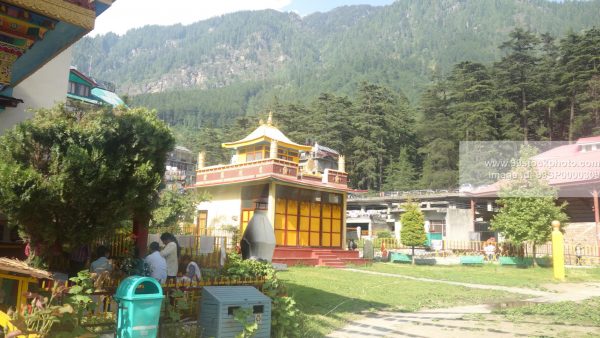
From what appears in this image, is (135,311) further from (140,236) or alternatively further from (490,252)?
(490,252)

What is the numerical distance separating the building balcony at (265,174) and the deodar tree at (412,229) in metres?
5.51

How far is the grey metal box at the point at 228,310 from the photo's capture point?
6.75 meters

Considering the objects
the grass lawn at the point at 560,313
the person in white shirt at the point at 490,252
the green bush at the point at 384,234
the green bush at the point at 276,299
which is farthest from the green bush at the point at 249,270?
the green bush at the point at 384,234

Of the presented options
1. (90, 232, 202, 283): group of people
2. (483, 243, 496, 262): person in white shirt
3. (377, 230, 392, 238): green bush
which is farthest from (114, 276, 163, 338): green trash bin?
(377, 230, 392, 238): green bush

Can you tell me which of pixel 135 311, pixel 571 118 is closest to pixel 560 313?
pixel 135 311

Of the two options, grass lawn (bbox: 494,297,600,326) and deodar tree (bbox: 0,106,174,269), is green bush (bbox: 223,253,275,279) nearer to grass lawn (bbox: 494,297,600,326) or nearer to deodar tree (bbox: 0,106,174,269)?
deodar tree (bbox: 0,106,174,269)

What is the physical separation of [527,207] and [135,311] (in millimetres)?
24552

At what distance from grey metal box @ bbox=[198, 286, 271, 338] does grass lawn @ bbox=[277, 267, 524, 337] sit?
55.1 inches

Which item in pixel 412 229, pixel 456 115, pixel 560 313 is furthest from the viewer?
pixel 456 115

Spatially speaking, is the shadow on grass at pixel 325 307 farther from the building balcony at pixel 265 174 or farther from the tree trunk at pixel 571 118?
the tree trunk at pixel 571 118

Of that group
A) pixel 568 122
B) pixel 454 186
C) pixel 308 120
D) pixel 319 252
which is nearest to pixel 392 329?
pixel 319 252

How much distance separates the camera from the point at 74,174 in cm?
725

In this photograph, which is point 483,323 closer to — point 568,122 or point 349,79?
point 568,122

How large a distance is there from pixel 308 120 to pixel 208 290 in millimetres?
67544
